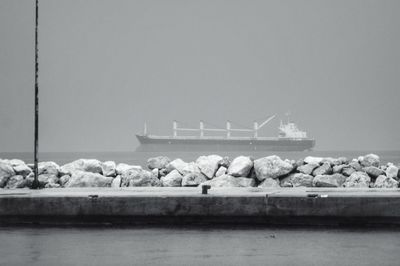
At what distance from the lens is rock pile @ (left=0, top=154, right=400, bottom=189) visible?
70.2 ft

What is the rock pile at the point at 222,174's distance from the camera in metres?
21.4

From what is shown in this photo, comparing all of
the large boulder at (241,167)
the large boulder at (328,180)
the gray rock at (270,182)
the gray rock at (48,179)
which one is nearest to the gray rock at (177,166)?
the large boulder at (241,167)

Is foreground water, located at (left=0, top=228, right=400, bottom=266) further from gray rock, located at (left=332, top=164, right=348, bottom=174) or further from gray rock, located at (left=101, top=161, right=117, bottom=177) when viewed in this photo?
gray rock, located at (left=332, top=164, right=348, bottom=174)

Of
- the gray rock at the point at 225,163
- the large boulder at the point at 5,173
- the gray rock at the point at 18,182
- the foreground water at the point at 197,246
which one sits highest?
the gray rock at the point at 225,163

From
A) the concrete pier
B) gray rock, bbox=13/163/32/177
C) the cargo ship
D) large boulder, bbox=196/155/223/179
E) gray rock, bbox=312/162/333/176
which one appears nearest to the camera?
the concrete pier

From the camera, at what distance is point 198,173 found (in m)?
23.1

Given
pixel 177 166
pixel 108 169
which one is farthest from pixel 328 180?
pixel 108 169

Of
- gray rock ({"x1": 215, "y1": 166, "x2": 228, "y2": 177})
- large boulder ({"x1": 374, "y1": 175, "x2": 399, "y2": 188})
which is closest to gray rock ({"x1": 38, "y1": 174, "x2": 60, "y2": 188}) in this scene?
gray rock ({"x1": 215, "y1": 166, "x2": 228, "y2": 177})

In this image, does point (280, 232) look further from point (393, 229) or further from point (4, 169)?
point (4, 169)

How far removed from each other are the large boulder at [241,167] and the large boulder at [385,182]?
137 inches

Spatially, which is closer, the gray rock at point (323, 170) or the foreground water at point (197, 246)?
the foreground water at point (197, 246)

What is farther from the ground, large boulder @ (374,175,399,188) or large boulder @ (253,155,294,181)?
large boulder @ (253,155,294,181)

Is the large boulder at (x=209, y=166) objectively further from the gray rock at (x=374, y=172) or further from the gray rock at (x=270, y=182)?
the gray rock at (x=374, y=172)

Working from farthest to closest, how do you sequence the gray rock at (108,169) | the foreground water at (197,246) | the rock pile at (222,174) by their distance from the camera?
the gray rock at (108,169)
the rock pile at (222,174)
the foreground water at (197,246)
